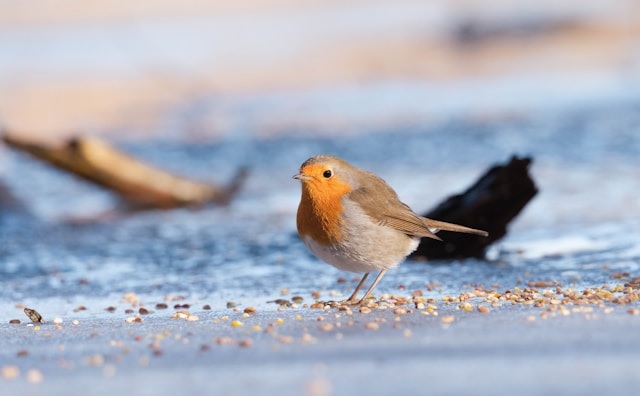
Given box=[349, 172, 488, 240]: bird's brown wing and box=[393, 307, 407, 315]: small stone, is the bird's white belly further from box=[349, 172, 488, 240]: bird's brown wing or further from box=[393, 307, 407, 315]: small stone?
box=[393, 307, 407, 315]: small stone

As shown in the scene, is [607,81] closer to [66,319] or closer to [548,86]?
[548,86]

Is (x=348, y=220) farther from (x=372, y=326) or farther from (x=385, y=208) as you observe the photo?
(x=372, y=326)

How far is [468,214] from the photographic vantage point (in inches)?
260

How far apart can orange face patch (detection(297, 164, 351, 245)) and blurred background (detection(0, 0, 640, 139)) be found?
845 centimetres

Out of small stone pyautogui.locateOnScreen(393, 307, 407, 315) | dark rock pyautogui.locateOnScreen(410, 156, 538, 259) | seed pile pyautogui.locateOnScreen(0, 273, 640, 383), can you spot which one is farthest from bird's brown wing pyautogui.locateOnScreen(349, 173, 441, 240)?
dark rock pyautogui.locateOnScreen(410, 156, 538, 259)

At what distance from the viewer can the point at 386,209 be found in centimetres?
532

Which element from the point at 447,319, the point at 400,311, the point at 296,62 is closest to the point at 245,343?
the point at 447,319

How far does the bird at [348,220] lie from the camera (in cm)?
511

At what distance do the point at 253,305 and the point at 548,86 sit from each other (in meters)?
12.7

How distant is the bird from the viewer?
5.11 m

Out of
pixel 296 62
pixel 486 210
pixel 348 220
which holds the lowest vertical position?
pixel 348 220

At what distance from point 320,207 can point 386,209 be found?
38 centimetres

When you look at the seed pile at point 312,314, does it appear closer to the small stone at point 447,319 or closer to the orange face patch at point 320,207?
the small stone at point 447,319

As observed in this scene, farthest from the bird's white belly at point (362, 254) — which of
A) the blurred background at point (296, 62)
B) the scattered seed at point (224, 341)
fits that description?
the blurred background at point (296, 62)
